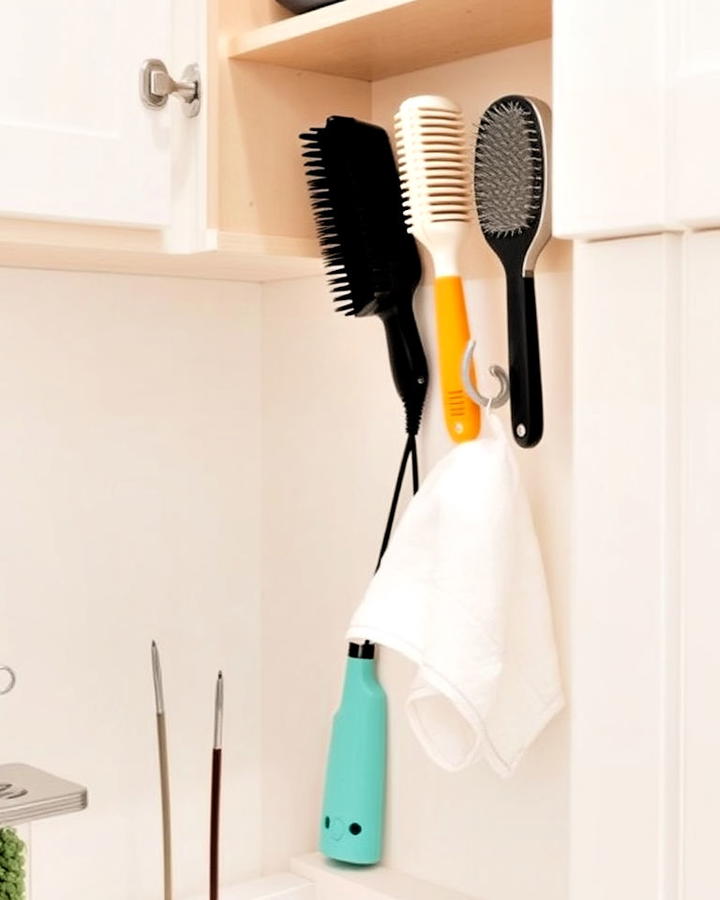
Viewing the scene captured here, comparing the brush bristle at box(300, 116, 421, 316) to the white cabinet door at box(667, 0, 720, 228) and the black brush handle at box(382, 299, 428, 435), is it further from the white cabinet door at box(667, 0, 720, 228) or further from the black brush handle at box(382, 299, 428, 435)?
the white cabinet door at box(667, 0, 720, 228)

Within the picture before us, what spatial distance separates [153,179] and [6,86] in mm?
135

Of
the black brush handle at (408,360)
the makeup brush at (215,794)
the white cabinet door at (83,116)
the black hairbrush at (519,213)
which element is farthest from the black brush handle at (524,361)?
the makeup brush at (215,794)

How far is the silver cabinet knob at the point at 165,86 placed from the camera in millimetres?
1060

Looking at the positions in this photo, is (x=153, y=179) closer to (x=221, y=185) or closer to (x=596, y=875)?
(x=221, y=185)

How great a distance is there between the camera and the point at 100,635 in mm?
1324

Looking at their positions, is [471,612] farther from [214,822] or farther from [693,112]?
[693,112]

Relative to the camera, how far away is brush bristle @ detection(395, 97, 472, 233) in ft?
3.55

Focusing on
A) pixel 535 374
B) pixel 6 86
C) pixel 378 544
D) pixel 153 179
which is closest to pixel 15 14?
pixel 6 86

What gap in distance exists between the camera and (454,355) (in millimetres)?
1128

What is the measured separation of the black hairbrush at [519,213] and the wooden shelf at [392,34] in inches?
3.1

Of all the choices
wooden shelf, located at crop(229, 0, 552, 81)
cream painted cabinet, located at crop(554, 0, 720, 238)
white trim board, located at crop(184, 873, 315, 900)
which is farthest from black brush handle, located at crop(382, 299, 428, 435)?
cream painted cabinet, located at crop(554, 0, 720, 238)

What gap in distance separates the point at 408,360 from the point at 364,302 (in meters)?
0.07

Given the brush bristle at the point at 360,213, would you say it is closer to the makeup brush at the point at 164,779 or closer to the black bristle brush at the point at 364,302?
the black bristle brush at the point at 364,302

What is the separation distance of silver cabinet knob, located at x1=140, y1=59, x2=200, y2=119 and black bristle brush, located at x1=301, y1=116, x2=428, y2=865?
11 cm
